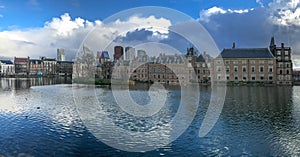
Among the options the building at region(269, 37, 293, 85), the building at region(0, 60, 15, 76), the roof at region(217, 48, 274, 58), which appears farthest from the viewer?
the building at region(0, 60, 15, 76)

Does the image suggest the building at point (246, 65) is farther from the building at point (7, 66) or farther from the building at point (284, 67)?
the building at point (7, 66)

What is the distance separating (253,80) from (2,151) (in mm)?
71231

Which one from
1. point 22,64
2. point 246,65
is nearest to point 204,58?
point 246,65

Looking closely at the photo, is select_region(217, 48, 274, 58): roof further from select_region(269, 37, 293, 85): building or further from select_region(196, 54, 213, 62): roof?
select_region(269, 37, 293, 85): building

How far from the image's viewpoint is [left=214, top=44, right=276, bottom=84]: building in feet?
230

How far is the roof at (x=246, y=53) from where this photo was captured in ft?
232

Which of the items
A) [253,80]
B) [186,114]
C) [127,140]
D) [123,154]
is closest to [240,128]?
[186,114]

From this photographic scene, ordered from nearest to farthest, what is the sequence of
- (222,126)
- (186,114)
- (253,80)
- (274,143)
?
1. (274,143)
2. (222,126)
3. (186,114)
4. (253,80)

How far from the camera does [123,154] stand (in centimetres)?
981

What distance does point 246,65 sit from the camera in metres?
71.3

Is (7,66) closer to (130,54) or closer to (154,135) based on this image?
(130,54)

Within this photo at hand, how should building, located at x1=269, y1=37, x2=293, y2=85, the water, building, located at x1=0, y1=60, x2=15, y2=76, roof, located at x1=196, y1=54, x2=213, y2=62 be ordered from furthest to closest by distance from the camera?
building, located at x1=0, y1=60, x2=15, y2=76, roof, located at x1=196, y1=54, x2=213, y2=62, building, located at x1=269, y1=37, x2=293, y2=85, the water

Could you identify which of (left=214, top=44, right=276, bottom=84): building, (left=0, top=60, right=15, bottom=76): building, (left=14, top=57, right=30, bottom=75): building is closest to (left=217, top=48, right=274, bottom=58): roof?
(left=214, top=44, right=276, bottom=84): building

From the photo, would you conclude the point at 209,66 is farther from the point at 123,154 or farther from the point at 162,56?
the point at 123,154
